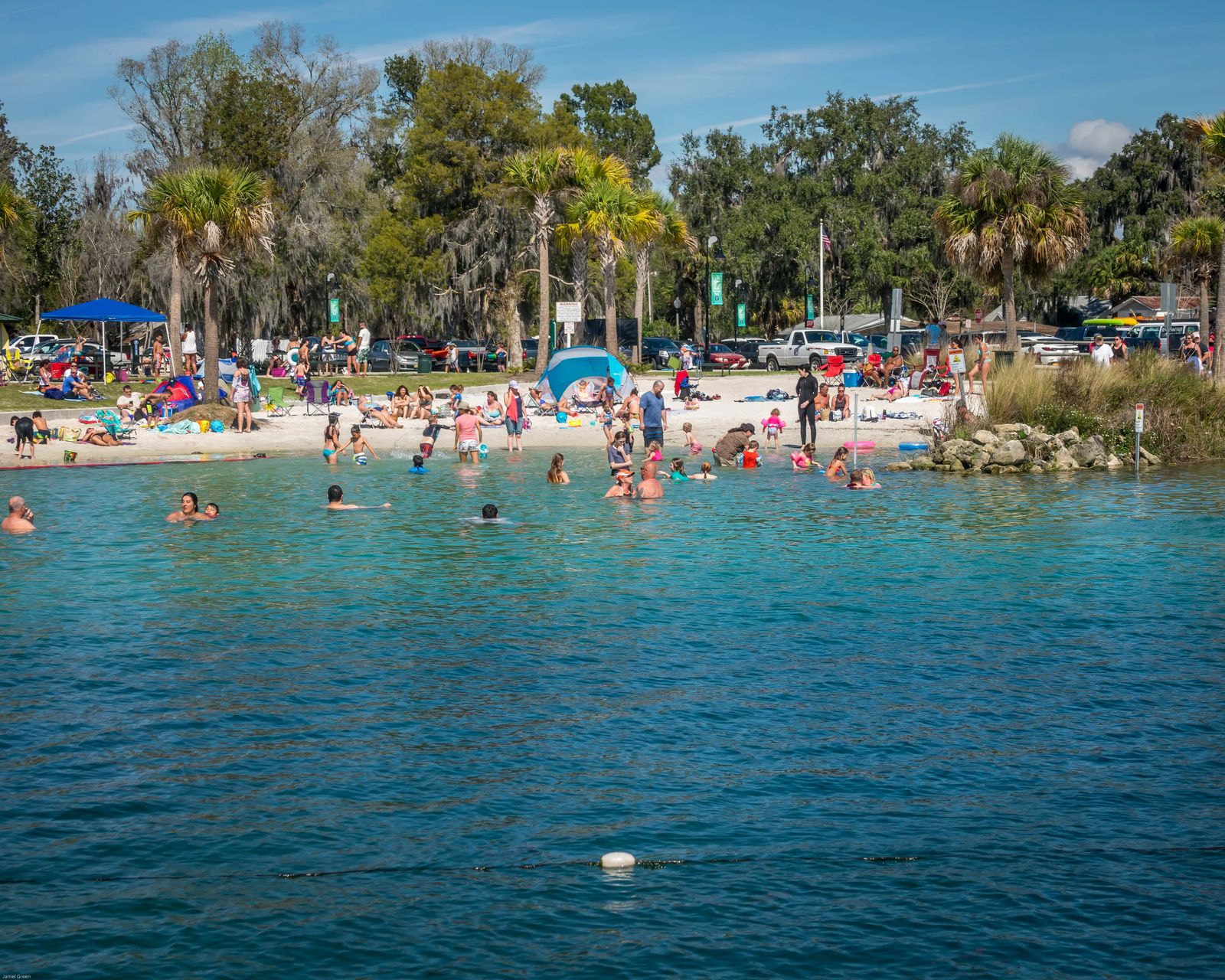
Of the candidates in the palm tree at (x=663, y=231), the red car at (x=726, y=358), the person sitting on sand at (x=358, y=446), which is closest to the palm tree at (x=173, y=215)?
the person sitting on sand at (x=358, y=446)

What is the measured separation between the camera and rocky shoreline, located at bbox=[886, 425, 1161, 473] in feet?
89.1

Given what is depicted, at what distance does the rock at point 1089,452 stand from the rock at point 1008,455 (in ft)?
4.48

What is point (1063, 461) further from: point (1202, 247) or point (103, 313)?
point (103, 313)

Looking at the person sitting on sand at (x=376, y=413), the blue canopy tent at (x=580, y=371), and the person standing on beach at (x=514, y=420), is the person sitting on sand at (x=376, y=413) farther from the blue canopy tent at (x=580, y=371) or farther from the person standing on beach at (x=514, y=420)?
the blue canopy tent at (x=580, y=371)

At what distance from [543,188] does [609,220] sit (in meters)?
2.58

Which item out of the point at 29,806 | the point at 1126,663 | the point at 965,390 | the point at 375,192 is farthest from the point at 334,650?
the point at 375,192

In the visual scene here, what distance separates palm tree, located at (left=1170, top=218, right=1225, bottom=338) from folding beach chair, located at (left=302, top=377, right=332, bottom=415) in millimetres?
29305

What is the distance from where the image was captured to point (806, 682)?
466 inches

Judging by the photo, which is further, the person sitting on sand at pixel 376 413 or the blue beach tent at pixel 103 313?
the blue beach tent at pixel 103 313

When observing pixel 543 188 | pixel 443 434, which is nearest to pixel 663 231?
pixel 543 188

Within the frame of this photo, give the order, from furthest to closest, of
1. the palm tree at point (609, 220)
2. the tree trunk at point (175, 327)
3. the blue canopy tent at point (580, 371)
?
the palm tree at point (609, 220) → the tree trunk at point (175, 327) → the blue canopy tent at point (580, 371)

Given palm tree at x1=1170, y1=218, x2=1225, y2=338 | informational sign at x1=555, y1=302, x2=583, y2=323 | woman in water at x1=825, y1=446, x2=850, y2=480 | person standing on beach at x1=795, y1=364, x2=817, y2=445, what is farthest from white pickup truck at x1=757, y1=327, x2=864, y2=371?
woman in water at x1=825, y1=446, x2=850, y2=480

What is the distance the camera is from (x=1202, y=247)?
45.8m

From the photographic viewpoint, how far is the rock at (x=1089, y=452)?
27719 mm
